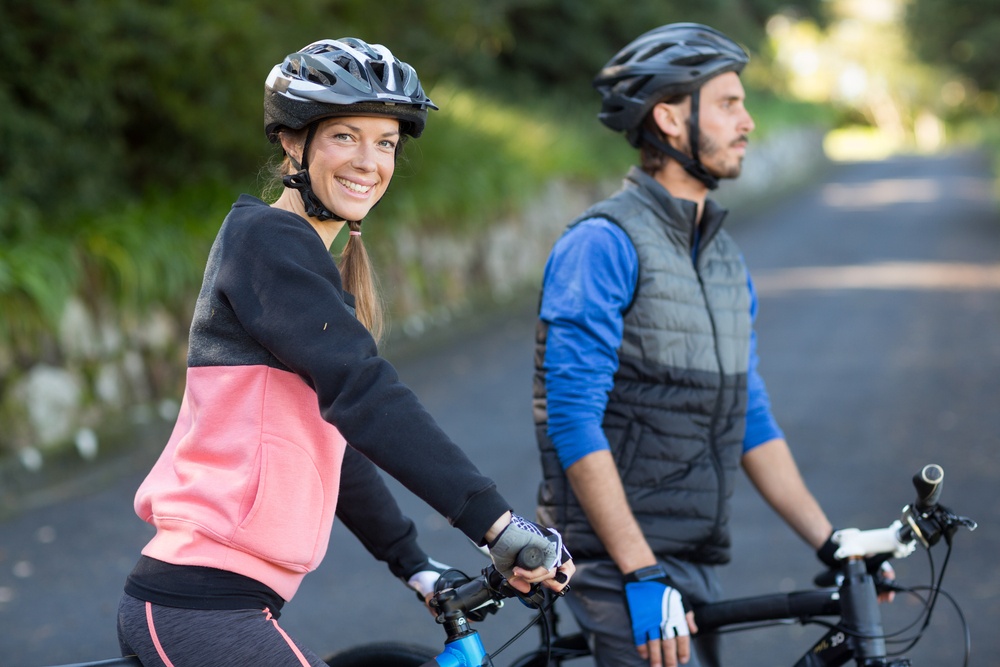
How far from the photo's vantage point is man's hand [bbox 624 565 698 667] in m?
2.89

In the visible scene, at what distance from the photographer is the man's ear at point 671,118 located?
332cm

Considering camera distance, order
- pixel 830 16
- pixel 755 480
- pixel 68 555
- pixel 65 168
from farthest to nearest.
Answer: pixel 830 16
pixel 65 168
pixel 68 555
pixel 755 480

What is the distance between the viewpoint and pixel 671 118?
3.33m

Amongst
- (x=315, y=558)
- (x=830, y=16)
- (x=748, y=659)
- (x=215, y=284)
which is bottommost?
(x=748, y=659)

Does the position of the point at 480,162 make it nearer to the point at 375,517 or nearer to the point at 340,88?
the point at 375,517

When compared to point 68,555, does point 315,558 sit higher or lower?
higher

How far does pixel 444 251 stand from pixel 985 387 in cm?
657

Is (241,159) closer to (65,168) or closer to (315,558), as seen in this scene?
(65,168)

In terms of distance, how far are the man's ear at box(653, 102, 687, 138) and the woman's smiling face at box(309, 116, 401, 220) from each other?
110 cm

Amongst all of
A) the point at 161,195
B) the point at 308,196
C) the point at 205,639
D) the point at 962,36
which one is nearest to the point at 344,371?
the point at 308,196

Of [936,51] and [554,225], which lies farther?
[936,51]

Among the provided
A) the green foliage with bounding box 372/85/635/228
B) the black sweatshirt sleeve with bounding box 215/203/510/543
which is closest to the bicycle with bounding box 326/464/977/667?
the black sweatshirt sleeve with bounding box 215/203/510/543

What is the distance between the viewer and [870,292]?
1603cm

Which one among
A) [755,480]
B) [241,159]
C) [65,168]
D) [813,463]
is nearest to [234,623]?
[755,480]
